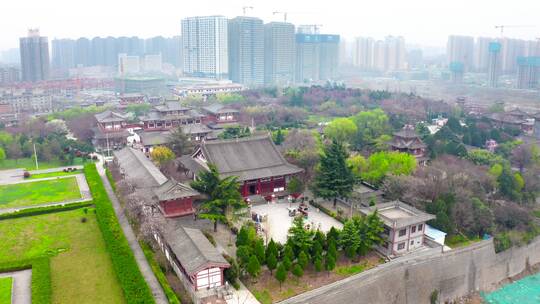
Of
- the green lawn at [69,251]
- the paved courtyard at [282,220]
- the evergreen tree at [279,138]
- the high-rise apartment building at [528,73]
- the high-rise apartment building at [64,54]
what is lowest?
the green lawn at [69,251]

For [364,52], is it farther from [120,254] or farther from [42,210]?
[120,254]

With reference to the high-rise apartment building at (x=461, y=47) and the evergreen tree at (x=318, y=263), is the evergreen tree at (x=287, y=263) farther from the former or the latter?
Result: the high-rise apartment building at (x=461, y=47)

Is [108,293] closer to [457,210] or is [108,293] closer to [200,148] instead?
[200,148]

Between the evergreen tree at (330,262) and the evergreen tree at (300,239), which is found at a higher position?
the evergreen tree at (300,239)

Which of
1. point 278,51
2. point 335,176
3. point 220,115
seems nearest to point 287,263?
point 335,176

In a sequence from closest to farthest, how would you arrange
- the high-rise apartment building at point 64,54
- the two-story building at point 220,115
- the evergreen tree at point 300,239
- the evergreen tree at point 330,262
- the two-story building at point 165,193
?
the evergreen tree at point 330,262 → the evergreen tree at point 300,239 → the two-story building at point 165,193 → the two-story building at point 220,115 → the high-rise apartment building at point 64,54

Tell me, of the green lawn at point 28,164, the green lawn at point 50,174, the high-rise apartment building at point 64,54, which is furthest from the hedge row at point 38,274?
the high-rise apartment building at point 64,54

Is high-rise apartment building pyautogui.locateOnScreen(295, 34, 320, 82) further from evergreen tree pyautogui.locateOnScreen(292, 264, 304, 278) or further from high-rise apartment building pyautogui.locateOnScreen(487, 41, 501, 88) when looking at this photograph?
evergreen tree pyautogui.locateOnScreen(292, 264, 304, 278)
